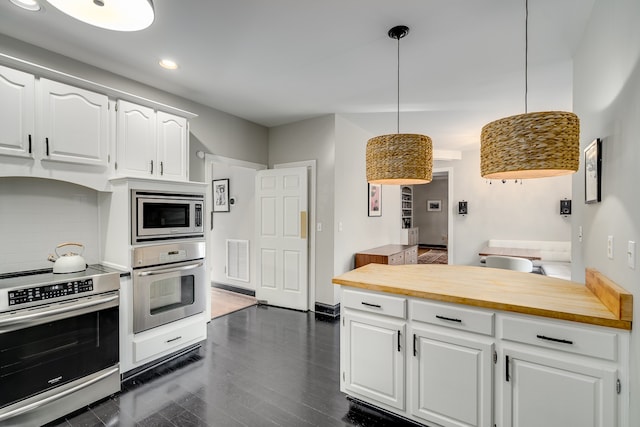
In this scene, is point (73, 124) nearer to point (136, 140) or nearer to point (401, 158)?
point (136, 140)

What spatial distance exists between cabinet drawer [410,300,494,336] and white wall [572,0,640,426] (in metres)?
0.57

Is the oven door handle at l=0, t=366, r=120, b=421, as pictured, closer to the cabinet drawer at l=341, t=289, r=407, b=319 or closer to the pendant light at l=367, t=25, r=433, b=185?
the cabinet drawer at l=341, t=289, r=407, b=319

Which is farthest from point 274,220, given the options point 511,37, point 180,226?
point 511,37

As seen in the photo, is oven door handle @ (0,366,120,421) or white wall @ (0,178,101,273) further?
white wall @ (0,178,101,273)

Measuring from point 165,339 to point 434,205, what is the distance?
10.4 metres

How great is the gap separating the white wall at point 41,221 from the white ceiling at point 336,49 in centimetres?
116

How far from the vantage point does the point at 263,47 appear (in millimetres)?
2471

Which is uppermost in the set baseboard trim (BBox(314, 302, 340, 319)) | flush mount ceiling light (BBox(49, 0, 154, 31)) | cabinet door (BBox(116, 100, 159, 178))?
flush mount ceiling light (BBox(49, 0, 154, 31))

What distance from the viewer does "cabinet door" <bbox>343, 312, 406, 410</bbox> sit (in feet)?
6.29

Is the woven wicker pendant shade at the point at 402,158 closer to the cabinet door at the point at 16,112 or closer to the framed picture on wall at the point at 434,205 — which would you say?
the cabinet door at the point at 16,112

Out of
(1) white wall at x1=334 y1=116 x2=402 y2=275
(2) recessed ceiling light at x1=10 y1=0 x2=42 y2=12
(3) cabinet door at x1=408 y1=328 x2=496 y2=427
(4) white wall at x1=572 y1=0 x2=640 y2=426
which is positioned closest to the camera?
(4) white wall at x1=572 y1=0 x2=640 y2=426

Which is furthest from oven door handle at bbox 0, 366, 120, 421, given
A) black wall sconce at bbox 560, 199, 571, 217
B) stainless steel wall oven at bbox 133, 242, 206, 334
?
black wall sconce at bbox 560, 199, 571, 217

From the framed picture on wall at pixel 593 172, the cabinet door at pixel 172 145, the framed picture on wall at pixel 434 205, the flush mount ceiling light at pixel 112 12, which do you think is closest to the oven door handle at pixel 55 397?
the cabinet door at pixel 172 145

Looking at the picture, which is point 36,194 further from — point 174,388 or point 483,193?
point 483,193
